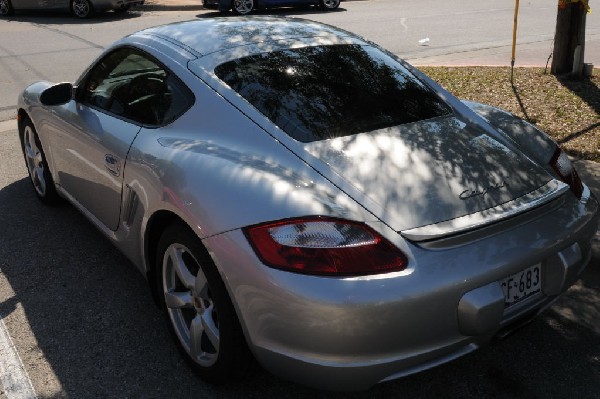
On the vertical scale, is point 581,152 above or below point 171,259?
below

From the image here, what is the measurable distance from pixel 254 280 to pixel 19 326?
1.76m

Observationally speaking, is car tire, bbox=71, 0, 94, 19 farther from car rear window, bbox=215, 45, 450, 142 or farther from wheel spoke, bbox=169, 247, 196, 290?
wheel spoke, bbox=169, 247, 196, 290

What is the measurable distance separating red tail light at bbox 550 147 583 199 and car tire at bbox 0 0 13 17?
17.5 meters

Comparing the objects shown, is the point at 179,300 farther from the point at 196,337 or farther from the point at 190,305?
the point at 196,337

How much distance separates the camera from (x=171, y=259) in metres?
3.07

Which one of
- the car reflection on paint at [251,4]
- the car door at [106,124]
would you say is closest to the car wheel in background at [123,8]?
the car reflection on paint at [251,4]

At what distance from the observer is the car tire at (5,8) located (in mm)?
17578

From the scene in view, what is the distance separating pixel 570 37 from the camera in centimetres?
840

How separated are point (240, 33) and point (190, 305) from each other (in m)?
1.58

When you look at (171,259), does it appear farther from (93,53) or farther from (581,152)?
(93,53)

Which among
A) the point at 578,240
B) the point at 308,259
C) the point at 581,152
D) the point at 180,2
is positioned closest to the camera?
the point at 308,259

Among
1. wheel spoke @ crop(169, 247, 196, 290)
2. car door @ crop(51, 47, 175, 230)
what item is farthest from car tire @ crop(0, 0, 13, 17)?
wheel spoke @ crop(169, 247, 196, 290)

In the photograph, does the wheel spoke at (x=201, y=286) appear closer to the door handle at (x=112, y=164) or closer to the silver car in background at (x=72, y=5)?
the door handle at (x=112, y=164)

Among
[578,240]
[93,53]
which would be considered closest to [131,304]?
[578,240]
